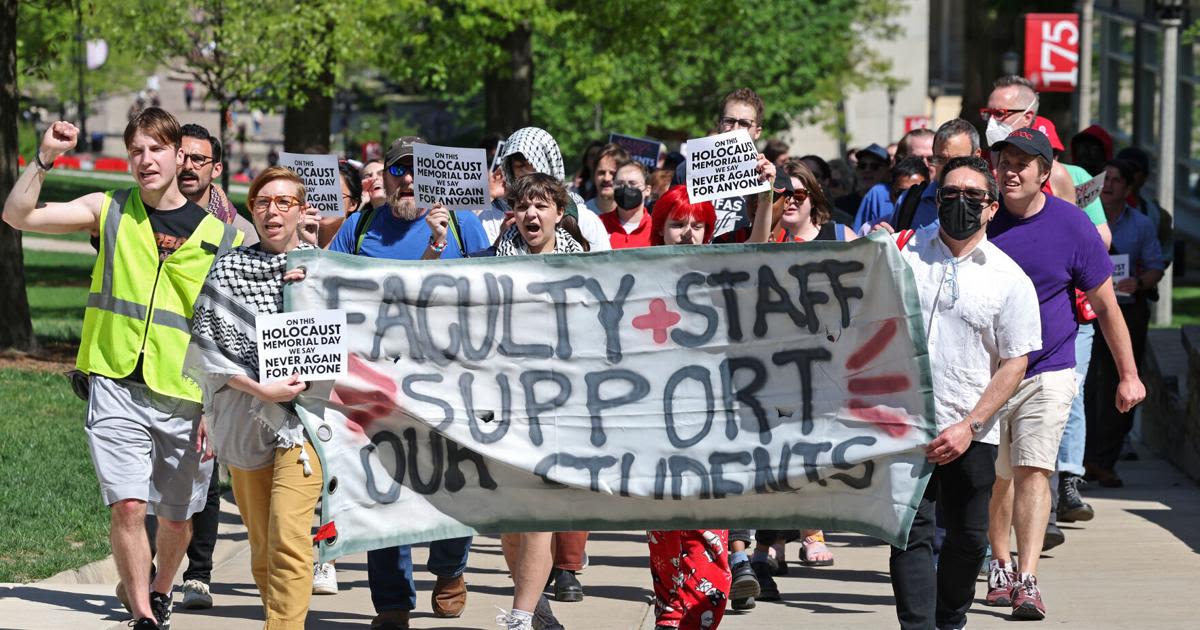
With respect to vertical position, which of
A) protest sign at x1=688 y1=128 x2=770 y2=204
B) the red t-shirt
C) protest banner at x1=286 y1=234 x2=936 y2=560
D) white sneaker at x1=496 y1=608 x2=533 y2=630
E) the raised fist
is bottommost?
white sneaker at x1=496 y1=608 x2=533 y2=630

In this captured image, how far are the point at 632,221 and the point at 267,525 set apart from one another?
386 centimetres

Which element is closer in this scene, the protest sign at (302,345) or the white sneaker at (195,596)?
the protest sign at (302,345)

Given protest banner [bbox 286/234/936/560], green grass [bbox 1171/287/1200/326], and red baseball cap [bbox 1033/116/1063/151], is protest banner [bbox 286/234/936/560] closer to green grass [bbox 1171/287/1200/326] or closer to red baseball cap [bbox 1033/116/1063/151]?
red baseball cap [bbox 1033/116/1063/151]

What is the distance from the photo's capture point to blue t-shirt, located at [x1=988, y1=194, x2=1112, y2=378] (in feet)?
24.4

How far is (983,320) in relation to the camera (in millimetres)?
6488

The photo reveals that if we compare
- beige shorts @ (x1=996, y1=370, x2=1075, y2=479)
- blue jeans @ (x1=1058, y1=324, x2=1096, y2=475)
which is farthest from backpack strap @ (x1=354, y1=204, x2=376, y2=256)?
blue jeans @ (x1=1058, y1=324, x2=1096, y2=475)

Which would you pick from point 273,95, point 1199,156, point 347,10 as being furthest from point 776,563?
point 1199,156

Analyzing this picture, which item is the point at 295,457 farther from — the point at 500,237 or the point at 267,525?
the point at 500,237

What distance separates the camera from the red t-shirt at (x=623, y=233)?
385 inches

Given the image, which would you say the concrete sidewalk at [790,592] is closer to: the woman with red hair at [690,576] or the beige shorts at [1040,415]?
the beige shorts at [1040,415]

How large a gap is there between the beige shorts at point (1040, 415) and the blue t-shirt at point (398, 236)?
2351mm

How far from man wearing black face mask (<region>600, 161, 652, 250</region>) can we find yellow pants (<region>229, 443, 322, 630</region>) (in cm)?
348

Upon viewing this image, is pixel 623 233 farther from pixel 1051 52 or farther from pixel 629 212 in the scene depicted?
pixel 1051 52

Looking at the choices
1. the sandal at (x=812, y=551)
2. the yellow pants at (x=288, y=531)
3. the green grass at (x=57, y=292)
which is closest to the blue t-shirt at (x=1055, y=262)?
the sandal at (x=812, y=551)
